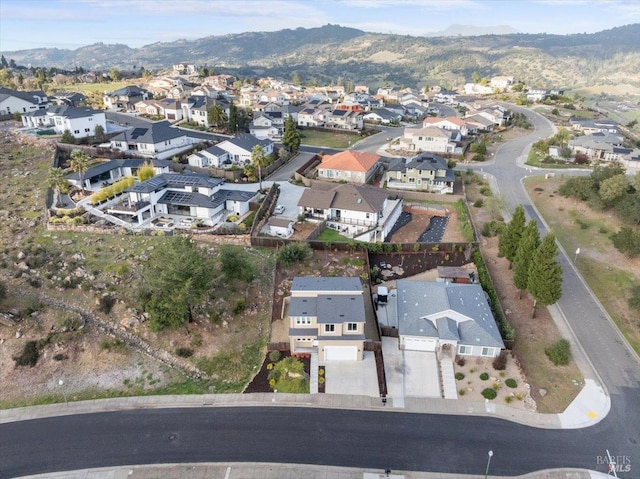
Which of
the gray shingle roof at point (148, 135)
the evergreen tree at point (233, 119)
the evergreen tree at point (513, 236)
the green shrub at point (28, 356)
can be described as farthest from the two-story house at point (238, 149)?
the evergreen tree at point (513, 236)

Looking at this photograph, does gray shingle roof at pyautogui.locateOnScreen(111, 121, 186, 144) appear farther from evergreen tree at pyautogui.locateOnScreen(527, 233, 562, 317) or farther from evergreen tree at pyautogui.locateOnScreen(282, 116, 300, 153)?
evergreen tree at pyautogui.locateOnScreen(527, 233, 562, 317)

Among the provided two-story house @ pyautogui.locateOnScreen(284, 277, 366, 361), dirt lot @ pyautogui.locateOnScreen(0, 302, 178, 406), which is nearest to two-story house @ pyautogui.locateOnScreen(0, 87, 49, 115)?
dirt lot @ pyautogui.locateOnScreen(0, 302, 178, 406)

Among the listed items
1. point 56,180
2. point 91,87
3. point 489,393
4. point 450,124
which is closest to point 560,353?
point 489,393

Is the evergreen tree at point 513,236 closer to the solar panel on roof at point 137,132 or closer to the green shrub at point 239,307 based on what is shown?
the green shrub at point 239,307

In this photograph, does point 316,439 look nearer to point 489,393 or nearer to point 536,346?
point 489,393

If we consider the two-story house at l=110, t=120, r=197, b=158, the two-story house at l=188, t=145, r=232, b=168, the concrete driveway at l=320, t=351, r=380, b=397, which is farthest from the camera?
the two-story house at l=110, t=120, r=197, b=158

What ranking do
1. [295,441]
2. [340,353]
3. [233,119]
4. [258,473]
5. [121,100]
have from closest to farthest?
[258,473] → [295,441] → [340,353] → [233,119] → [121,100]
